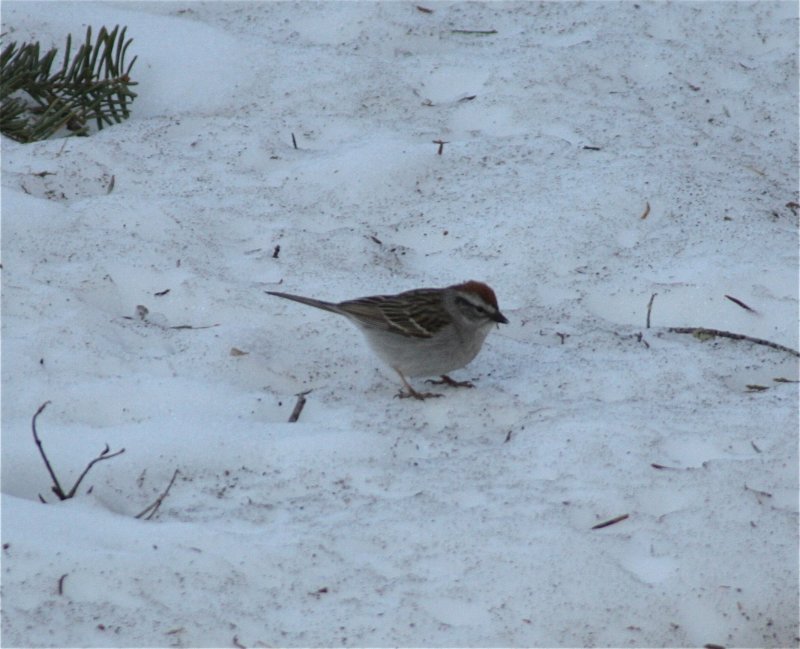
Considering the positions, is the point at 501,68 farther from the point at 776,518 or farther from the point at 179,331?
the point at 776,518

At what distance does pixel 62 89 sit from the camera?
7594 millimetres

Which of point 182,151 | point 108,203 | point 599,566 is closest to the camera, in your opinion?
point 599,566

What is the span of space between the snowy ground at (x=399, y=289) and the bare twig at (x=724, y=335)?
0.04m

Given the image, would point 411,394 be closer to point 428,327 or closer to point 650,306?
point 428,327

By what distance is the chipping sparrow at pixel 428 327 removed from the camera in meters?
5.73

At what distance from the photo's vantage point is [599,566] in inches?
167

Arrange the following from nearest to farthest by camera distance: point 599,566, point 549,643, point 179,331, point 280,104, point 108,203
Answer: point 549,643
point 599,566
point 179,331
point 108,203
point 280,104

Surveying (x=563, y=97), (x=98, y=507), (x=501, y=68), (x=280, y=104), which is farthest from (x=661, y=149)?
(x=98, y=507)

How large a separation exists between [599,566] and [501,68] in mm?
4940

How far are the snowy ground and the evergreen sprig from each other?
0.69 ft

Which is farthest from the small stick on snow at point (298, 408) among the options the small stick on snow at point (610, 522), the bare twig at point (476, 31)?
the bare twig at point (476, 31)

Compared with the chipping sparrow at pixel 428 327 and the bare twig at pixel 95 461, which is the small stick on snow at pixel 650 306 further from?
the bare twig at pixel 95 461

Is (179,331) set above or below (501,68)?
below

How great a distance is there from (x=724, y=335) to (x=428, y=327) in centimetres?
161
